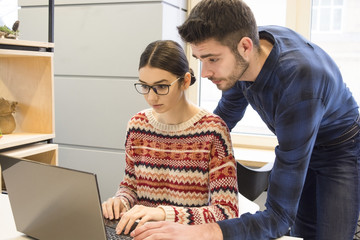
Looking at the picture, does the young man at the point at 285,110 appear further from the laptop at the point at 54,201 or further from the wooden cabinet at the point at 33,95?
the wooden cabinet at the point at 33,95

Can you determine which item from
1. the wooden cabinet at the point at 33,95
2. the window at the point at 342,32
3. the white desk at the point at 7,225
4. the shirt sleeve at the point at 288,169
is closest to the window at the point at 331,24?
the window at the point at 342,32

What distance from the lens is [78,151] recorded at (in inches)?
116

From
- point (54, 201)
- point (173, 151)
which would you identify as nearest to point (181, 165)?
point (173, 151)

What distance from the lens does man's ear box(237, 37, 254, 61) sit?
1.17 metres

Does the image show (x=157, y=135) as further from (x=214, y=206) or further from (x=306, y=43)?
(x=306, y=43)

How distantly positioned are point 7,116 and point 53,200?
1.11m

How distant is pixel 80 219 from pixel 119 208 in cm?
30

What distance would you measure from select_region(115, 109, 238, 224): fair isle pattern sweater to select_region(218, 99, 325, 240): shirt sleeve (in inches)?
7.0

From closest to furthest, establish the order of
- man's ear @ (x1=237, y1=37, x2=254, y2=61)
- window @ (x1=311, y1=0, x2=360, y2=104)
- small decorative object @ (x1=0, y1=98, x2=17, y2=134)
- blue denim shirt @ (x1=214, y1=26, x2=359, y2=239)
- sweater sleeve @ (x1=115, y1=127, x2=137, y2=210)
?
blue denim shirt @ (x1=214, y1=26, x2=359, y2=239) → man's ear @ (x1=237, y1=37, x2=254, y2=61) → sweater sleeve @ (x1=115, y1=127, x2=137, y2=210) → small decorative object @ (x1=0, y1=98, x2=17, y2=134) → window @ (x1=311, y1=0, x2=360, y2=104)

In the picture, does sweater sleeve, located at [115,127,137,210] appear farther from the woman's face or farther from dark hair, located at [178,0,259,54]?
dark hair, located at [178,0,259,54]

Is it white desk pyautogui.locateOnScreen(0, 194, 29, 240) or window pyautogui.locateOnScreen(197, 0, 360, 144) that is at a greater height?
window pyautogui.locateOnScreen(197, 0, 360, 144)

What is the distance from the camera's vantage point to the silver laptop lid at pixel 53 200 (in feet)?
2.95

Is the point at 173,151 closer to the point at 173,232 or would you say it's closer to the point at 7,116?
the point at 173,232

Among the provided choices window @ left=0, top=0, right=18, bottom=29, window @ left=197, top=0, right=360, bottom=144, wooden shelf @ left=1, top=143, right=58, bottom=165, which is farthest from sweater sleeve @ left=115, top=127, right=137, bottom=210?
window @ left=0, top=0, right=18, bottom=29
